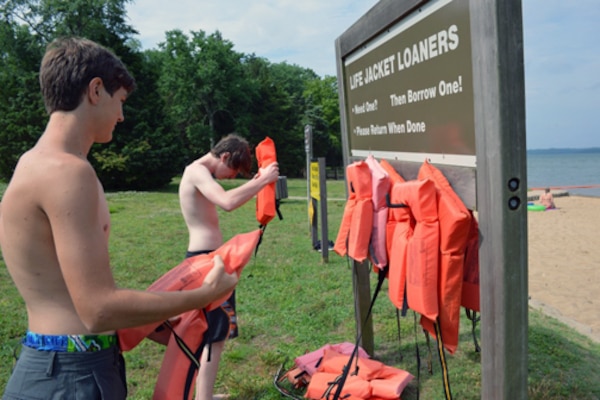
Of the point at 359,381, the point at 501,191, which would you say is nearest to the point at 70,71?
the point at 501,191

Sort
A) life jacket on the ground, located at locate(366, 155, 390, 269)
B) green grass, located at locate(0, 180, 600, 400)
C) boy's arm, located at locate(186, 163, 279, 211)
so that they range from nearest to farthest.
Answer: life jacket on the ground, located at locate(366, 155, 390, 269), boy's arm, located at locate(186, 163, 279, 211), green grass, located at locate(0, 180, 600, 400)

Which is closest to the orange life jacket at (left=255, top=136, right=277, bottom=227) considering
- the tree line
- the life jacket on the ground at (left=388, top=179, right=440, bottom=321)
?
the life jacket on the ground at (left=388, top=179, right=440, bottom=321)

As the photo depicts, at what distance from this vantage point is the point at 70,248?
1.38 metres

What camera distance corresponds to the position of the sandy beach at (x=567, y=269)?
20.4ft

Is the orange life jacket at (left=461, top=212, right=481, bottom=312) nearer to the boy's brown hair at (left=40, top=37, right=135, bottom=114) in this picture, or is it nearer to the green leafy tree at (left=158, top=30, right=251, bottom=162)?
the boy's brown hair at (left=40, top=37, right=135, bottom=114)

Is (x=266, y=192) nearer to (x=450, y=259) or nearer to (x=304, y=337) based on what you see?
(x=304, y=337)

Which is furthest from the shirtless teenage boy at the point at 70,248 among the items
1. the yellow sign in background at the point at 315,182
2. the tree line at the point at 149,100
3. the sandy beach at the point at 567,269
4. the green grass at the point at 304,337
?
the tree line at the point at 149,100

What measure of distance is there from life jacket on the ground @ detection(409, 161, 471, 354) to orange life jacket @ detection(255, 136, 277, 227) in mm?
1898

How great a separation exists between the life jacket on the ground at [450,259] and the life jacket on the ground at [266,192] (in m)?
1.90

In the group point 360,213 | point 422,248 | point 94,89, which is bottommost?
point 422,248

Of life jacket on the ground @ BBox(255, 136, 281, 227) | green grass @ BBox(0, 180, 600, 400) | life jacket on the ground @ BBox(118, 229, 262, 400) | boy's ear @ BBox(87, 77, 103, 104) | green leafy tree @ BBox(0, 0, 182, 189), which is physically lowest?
green grass @ BBox(0, 180, 600, 400)

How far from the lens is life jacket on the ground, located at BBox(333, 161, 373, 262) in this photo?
2920 millimetres

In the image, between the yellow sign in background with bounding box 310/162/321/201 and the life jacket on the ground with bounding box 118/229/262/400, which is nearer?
the life jacket on the ground with bounding box 118/229/262/400

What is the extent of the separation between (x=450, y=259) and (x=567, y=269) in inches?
316
